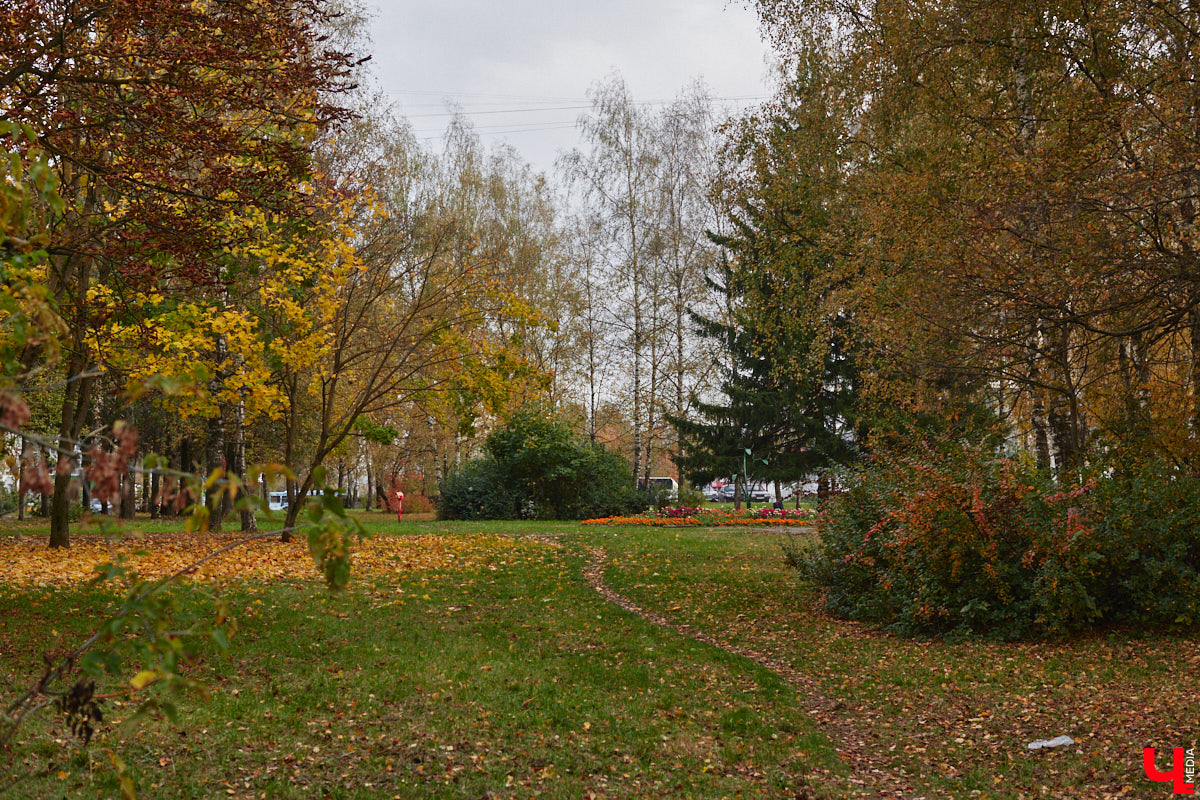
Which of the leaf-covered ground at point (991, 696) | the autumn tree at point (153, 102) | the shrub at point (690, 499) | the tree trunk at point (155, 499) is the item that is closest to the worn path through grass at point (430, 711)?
the leaf-covered ground at point (991, 696)

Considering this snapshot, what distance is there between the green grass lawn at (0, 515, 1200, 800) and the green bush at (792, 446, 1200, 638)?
0.40 m

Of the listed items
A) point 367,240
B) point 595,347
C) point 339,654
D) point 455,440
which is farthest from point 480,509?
point 339,654

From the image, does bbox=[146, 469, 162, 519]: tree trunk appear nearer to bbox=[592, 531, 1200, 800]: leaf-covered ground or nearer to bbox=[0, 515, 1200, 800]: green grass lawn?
bbox=[0, 515, 1200, 800]: green grass lawn

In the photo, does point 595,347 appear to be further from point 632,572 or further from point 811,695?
point 811,695

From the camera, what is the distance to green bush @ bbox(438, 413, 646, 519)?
23.5 metres

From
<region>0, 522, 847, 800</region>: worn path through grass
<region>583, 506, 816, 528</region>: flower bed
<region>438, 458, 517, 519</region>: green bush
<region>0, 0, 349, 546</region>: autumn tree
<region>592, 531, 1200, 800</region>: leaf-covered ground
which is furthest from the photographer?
<region>438, 458, 517, 519</region>: green bush

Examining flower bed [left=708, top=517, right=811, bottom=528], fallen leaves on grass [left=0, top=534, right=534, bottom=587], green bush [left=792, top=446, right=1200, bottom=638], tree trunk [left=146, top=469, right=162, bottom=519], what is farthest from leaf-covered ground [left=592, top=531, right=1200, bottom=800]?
tree trunk [left=146, top=469, right=162, bottom=519]

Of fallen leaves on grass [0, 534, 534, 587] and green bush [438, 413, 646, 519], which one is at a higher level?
green bush [438, 413, 646, 519]

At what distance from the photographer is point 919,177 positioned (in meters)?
11.2

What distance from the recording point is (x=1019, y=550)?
8.76 metres

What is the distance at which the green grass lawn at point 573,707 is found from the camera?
16.5 feet

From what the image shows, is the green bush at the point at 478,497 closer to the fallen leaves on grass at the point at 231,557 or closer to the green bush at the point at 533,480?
the green bush at the point at 533,480

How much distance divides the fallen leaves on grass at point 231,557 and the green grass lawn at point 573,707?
0.73m

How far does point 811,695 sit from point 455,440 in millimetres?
30521
